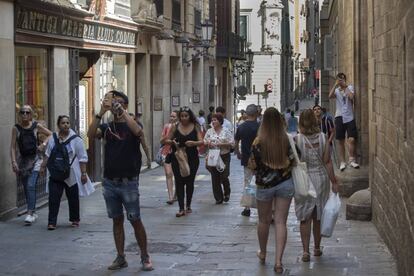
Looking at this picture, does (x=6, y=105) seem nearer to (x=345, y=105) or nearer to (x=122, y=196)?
(x=122, y=196)

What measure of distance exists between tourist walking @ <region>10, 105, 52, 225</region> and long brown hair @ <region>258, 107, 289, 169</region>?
461cm

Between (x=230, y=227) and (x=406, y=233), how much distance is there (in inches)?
190

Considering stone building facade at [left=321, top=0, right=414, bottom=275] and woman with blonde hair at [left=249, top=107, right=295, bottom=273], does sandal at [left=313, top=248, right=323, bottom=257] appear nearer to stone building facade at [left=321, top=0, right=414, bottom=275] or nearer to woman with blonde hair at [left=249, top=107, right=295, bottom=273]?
stone building facade at [left=321, top=0, right=414, bottom=275]

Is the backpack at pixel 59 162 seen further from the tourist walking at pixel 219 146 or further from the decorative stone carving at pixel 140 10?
the decorative stone carving at pixel 140 10

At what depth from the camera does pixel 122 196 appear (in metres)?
8.36

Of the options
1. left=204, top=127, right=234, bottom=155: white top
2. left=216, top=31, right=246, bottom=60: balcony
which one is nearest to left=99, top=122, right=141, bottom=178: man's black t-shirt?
left=204, top=127, right=234, bottom=155: white top

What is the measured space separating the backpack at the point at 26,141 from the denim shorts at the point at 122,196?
3.93 metres

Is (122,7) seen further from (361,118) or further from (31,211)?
(31,211)

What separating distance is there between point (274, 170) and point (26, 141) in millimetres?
4963

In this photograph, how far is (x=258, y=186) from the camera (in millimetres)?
8359

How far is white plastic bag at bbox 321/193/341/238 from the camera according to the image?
347 inches

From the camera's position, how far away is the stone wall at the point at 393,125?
6754mm

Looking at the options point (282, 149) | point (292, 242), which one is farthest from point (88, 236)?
point (282, 149)

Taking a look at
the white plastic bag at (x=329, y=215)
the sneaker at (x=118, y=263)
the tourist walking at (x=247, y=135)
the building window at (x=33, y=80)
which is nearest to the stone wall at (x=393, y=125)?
the white plastic bag at (x=329, y=215)
